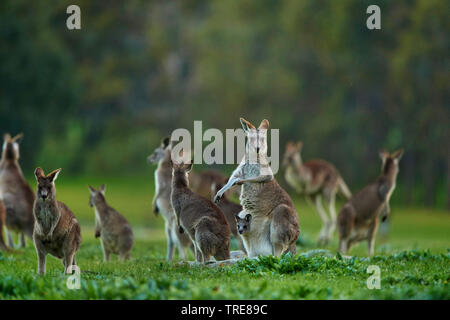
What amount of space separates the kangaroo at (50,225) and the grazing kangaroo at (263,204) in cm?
234

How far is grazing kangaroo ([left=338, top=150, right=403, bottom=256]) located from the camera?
15.5 m

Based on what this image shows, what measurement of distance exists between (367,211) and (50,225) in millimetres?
7581

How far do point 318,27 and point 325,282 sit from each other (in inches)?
1275

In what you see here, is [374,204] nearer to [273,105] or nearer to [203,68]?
[273,105]

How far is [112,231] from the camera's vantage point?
13.5 meters

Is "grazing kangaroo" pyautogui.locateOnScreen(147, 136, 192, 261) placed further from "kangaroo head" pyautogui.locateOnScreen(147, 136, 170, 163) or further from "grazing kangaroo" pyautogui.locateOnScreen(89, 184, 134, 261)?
"grazing kangaroo" pyautogui.locateOnScreen(89, 184, 134, 261)

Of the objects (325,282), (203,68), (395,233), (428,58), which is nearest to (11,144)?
(325,282)

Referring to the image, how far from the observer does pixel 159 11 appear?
5278 cm

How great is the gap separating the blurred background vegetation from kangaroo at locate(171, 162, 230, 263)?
77.0 ft

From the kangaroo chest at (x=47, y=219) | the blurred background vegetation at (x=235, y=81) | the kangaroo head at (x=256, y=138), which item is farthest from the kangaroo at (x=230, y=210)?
the blurred background vegetation at (x=235, y=81)

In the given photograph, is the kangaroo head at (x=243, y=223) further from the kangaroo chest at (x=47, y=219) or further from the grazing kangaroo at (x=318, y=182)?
the grazing kangaroo at (x=318, y=182)

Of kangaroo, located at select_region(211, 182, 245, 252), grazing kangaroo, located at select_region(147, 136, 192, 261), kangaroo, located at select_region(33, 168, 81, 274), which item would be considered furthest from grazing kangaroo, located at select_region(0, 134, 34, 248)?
kangaroo, located at select_region(33, 168, 81, 274)

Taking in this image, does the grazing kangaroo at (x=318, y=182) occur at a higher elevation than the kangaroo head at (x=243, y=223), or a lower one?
higher

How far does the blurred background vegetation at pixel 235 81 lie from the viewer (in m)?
35.4
